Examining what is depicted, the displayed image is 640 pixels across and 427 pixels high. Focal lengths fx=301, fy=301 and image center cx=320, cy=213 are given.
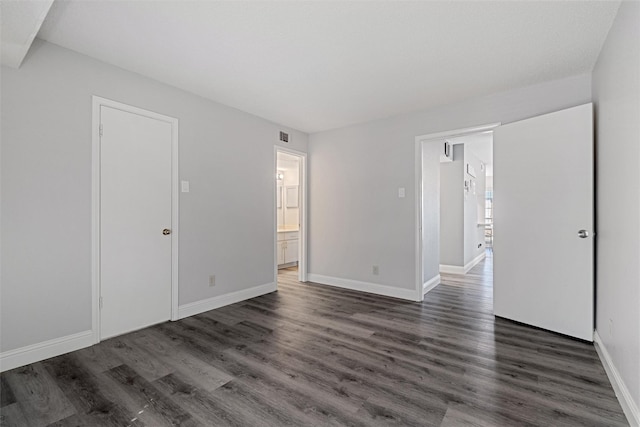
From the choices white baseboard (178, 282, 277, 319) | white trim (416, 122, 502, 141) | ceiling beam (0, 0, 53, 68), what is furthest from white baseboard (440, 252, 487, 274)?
ceiling beam (0, 0, 53, 68)

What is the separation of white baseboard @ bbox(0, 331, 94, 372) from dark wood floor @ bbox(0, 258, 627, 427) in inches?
2.8

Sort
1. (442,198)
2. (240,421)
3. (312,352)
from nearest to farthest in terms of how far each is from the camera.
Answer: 1. (240,421)
2. (312,352)
3. (442,198)

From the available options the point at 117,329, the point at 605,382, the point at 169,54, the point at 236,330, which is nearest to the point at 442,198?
the point at 605,382

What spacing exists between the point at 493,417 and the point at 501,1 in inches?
96.8

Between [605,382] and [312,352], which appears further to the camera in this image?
[312,352]

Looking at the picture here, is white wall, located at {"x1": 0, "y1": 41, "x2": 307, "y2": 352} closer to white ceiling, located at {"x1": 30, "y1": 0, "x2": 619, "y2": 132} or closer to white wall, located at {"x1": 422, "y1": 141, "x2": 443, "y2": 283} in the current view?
white ceiling, located at {"x1": 30, "y1": 0, "x2": 619, "y2": 132}

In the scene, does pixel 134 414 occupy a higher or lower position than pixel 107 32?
lower

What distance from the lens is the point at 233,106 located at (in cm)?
374

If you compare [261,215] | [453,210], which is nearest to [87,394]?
[261,215]

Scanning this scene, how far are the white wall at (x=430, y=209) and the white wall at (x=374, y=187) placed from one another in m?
0.43

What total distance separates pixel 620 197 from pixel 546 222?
0.98 meters

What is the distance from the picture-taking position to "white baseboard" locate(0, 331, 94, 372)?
2.15 m

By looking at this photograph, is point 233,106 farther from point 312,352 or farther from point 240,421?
point 240,421

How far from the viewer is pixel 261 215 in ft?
13.7
